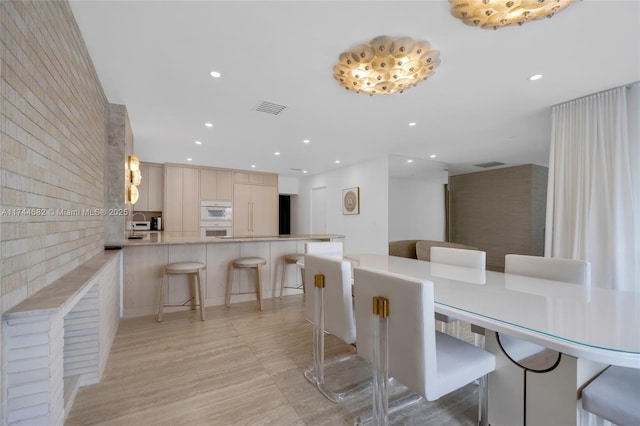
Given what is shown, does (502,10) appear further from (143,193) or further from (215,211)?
(143,193)

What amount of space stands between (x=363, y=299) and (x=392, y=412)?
2.63ft

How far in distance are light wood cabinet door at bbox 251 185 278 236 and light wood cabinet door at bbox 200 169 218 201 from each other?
0.95 metres

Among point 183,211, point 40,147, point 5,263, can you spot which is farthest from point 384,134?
point 183,211

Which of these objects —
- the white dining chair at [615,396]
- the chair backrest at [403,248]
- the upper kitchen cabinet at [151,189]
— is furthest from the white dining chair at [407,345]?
the upper kitchen cabinet at [151,189]

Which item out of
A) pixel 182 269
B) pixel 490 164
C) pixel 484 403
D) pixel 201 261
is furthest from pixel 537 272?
pixel 490 164

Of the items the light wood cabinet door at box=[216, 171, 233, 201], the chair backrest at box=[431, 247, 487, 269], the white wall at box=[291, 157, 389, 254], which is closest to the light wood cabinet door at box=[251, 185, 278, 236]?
the light wood cabinet door at box=[216, 171, 233, 201]

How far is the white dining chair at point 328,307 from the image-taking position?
1715 millimetres

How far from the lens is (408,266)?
7.46ft

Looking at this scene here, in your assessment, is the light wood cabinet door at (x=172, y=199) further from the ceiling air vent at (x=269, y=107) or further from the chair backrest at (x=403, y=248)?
the chair backrest at (x=403, y=248)

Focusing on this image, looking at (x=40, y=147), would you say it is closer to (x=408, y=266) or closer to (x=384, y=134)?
(x=408, y=266)

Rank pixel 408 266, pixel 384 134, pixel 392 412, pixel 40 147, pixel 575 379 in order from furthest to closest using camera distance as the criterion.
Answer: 1. pixel 384 134
2. pixel 408 266
3. pixel 392 412
4. pixel 40 147
5. pixel 575 379

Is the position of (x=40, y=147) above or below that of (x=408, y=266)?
above

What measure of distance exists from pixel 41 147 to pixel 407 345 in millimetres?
1927

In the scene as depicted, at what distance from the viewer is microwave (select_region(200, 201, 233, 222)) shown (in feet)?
21.4
